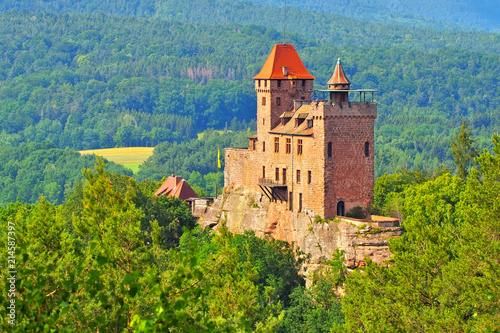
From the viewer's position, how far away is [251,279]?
187 ft

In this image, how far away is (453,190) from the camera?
83.0 metres

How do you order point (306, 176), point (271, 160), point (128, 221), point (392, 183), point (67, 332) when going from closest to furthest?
1. point (67, 332)
2. point (128, 221)
3. point (306, 176)
4. point (271, 160)
5. point (392, 183)

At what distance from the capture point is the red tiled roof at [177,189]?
97.9 m

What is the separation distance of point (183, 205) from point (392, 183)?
18782 mm

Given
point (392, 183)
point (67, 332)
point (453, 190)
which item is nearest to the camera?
point (67, 332)

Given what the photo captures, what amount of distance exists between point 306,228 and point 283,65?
14.1m

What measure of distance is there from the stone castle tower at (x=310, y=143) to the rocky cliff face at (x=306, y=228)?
810 mm

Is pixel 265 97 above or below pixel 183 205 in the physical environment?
above

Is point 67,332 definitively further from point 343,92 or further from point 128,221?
point 343,92

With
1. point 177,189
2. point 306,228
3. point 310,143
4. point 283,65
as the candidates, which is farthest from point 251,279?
point 177,189

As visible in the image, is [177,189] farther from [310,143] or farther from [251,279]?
[251,279]

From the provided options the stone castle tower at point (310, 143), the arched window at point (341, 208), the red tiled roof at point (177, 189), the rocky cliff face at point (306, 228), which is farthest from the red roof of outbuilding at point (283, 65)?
the red tiled roof at point (177, 189)

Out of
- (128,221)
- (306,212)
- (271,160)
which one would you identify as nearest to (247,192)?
(271,160)

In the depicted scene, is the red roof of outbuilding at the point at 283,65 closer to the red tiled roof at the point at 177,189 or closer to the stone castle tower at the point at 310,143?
the stone castle tower at the point at 310,143
